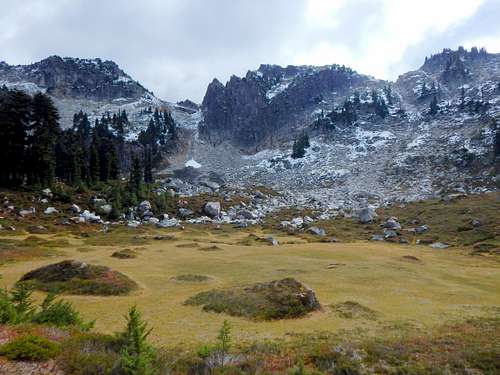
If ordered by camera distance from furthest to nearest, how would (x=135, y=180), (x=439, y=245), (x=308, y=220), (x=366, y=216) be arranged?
1. (x=135, y=180)
2. (x=308, y=220)
3. (x=366, y=216)
4. (x=439, y=245)

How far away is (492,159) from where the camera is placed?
124 metres

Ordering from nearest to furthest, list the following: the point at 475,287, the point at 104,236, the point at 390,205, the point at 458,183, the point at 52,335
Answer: the point at 52,335
the point at 475,287
the point at 104,236
the point at 390,205
the point at 458,183

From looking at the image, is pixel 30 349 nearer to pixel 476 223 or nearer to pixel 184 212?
pixel 184 212

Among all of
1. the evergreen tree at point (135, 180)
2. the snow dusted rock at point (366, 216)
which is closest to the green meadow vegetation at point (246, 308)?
the snow dusted rock at point (366, 216)

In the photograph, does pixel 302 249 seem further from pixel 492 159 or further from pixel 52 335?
pixel 492 159

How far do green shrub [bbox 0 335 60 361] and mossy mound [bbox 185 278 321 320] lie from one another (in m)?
12.1

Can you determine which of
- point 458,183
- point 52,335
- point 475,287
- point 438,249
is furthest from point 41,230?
point 458,183

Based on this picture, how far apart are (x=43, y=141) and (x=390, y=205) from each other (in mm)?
92832

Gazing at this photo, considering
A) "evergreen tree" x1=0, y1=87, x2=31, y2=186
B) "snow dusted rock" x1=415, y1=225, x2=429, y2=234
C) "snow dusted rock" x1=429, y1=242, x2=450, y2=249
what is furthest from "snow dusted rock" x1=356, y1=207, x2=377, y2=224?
"evergreen tree" x1=0, y1=87, x2=31, y2=186

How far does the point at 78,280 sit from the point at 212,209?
67659mm

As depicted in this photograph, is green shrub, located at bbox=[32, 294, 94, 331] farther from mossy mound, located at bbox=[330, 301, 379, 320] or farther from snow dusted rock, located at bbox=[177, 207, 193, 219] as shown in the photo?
snow dusted rock, located at bbox=[177, 207, 193, 219]

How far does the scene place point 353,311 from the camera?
23.7m

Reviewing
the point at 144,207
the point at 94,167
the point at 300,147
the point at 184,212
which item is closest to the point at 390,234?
the point at 184,212

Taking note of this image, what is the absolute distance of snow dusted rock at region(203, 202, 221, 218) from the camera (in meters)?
94.6
